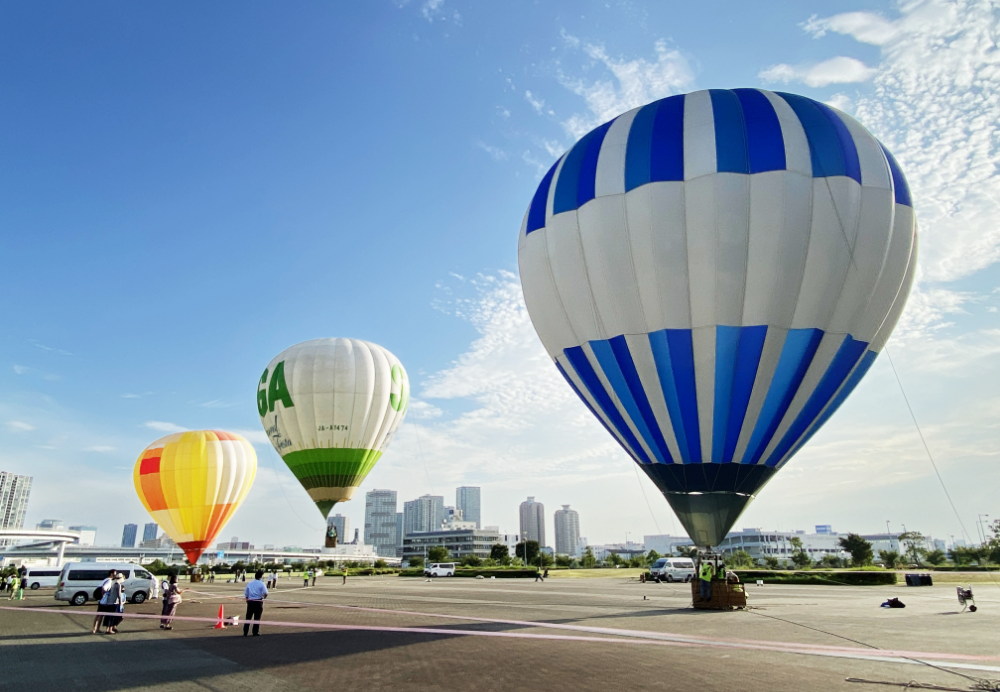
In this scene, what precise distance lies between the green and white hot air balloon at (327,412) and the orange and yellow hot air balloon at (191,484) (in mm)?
3963

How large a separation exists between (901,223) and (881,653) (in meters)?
10.6

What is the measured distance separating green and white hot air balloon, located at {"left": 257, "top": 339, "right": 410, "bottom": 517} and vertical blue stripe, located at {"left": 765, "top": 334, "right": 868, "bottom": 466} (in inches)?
832

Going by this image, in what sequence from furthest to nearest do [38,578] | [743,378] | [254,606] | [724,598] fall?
[38,578], [724,598], [743,378], [254,606]

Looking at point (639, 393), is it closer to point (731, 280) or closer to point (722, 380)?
point (722, 380)

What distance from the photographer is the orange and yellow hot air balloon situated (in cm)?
3372

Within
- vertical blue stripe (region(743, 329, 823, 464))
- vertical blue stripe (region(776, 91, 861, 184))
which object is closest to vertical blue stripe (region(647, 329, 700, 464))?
vertical blue stripe (region(743, 329, 823, 464))

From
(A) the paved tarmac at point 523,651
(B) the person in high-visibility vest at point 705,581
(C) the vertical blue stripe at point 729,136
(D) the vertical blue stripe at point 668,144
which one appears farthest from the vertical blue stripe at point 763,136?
(B) the person in high-visibility vest at point 705,581

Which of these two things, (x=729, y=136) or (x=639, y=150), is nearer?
(x=729, y=136)

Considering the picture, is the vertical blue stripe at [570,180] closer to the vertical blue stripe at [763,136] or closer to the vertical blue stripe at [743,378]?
the vertical blue stripe at [763,136]

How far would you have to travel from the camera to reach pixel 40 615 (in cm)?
2009

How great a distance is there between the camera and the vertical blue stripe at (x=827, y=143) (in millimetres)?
15341

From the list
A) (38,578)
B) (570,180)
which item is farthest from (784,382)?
(38,578)

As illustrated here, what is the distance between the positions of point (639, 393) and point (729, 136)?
687 cm

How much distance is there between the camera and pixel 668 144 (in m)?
16.1
